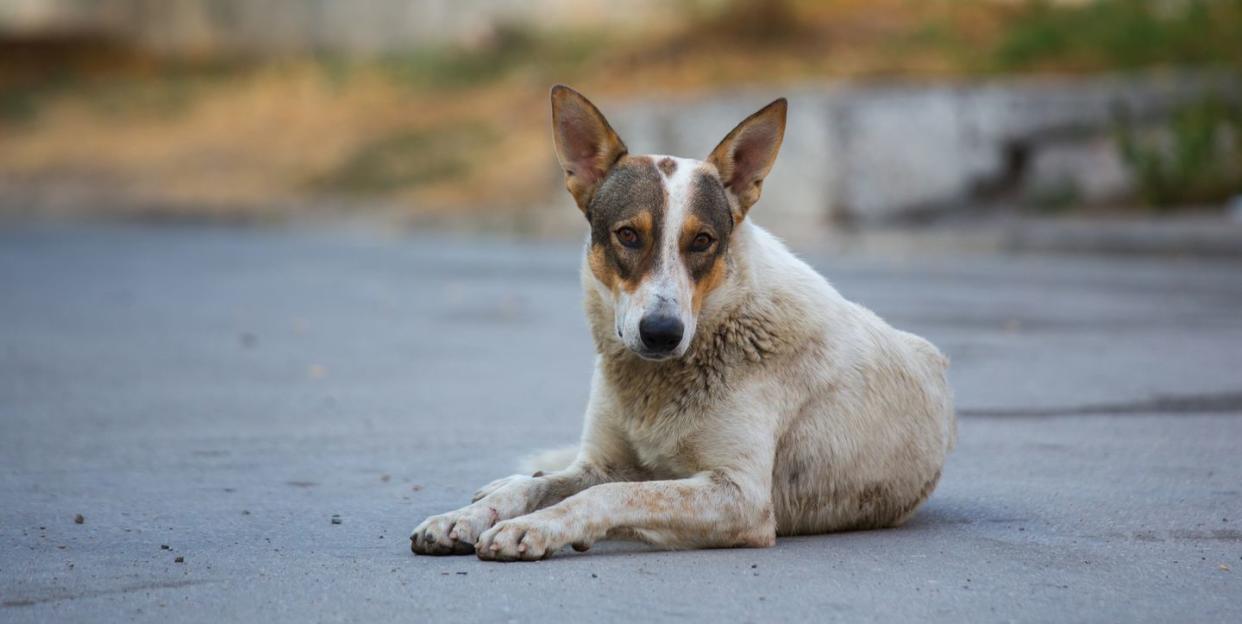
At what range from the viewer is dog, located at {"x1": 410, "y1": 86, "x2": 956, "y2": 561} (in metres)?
4.91

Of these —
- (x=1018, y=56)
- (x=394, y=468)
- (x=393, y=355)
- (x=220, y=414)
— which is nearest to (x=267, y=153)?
(x=1018, y=56)

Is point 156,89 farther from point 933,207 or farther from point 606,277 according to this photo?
point 606,277

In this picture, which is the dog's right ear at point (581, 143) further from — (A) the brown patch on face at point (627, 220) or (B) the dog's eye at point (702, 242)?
(B) the dog's eye at point (702, 242)

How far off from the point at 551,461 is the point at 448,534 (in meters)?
1.13

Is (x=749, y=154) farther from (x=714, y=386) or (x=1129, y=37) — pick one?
(x=1129, y=37)

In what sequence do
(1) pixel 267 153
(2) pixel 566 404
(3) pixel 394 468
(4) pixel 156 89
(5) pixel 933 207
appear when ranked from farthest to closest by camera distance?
(4) pixel 156 89, (1) pixel 267 153, (5) pixel 933 207, (2) pixel 566 404, (3) pixel 394 468

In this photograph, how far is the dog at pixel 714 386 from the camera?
4.91 metres

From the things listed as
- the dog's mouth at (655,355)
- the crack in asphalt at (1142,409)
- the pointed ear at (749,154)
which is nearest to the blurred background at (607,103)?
the crack in asphalt at (1142,409)

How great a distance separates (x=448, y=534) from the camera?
4809mm

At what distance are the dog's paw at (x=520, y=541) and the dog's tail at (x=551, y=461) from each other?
109cm

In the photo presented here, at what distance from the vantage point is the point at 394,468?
6.56 m

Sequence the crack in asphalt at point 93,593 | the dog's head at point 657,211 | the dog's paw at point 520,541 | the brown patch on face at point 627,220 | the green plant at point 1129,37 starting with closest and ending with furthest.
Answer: the crack in asphalt at point 93,593
the dog's paw at point 520,541
the dog's head at point 657,211
the brown patch on face at point 627,220
the green plant at point 1129,37

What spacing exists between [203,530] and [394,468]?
1406 mm

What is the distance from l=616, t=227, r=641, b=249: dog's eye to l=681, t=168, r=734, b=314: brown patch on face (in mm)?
158
